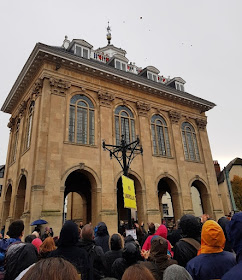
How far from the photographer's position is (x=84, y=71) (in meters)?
18.0

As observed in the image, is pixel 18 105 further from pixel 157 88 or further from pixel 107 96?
pixel 157 88

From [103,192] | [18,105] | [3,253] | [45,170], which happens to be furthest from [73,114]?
[3,253]

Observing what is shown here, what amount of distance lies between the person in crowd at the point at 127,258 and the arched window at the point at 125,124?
15.0 m

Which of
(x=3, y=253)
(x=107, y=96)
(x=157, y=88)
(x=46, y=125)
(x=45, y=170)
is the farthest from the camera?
(x=157, y=88)

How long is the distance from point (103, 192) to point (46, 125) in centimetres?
613

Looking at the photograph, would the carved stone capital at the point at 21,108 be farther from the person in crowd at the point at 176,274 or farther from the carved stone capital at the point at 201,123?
the person in crowd at the point at 176,274

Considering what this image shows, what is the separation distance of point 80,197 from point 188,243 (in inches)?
800

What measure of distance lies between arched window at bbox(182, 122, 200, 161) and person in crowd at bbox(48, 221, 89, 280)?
65.5 feet

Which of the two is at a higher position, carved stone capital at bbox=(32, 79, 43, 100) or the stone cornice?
the stone cornice

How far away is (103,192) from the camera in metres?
15.8

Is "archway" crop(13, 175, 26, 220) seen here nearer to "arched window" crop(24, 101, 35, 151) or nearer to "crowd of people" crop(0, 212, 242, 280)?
"arched window" crop(24, 101, 35, 151)

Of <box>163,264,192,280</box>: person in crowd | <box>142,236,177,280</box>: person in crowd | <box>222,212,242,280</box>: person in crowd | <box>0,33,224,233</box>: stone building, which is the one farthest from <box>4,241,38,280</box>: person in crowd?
<box>0,33,224,233</box>: stone building

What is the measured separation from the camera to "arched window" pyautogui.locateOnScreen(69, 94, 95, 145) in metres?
16.7

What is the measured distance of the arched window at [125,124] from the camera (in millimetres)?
18797
